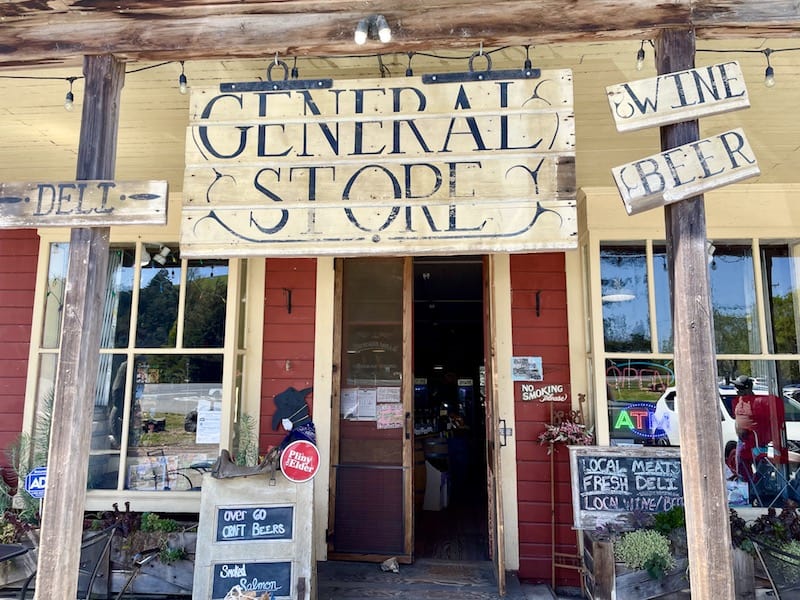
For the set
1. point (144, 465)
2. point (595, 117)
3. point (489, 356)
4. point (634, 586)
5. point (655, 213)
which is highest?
point (595, 117)

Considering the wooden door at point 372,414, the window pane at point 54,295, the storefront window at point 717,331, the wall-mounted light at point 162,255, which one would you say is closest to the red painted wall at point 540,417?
the storefront window at point 717,331

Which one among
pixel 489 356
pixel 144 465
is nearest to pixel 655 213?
pixel 489 356

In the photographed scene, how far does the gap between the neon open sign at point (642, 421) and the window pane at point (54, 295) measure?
14.2 ft

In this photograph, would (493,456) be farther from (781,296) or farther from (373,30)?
(373,30)

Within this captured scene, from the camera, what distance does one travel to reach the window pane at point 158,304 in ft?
13.3

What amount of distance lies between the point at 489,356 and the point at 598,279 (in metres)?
0.98

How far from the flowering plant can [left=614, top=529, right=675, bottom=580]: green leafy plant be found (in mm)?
702

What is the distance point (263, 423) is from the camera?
398 cm

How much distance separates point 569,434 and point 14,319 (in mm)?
4395

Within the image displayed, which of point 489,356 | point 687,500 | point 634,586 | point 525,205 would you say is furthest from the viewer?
point 489,356

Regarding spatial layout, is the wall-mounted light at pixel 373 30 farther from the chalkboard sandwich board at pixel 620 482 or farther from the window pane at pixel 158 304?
the chalkboard sandwich board at pixel 620 482

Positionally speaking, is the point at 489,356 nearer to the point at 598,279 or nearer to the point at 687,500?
the point at 598,279

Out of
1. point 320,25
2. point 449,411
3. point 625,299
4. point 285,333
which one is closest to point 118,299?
point 285,333

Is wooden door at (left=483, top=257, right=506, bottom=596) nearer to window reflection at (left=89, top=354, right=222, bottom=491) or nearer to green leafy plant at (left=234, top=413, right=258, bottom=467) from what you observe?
green leafy plant at (left=234, top=413, right=258, bottom=467)
